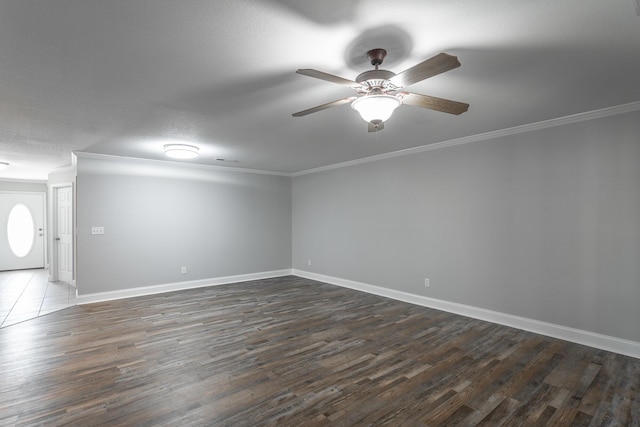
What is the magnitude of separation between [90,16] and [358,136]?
3029mm

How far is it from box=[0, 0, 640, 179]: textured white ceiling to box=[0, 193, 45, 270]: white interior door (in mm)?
6073

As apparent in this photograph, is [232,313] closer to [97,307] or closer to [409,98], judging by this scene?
[97,307]

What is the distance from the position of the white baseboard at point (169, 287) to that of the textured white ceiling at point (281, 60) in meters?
2.62

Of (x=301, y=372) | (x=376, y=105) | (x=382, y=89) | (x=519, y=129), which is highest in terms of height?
(x=519, y=129)

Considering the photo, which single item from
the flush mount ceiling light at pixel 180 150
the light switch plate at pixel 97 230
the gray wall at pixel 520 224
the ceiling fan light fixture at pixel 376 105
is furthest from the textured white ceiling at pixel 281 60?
the light switch plate at pixel 97 230

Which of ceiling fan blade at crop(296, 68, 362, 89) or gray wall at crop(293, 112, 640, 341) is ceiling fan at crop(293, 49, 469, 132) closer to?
ceiling fan blade at crop(296, 68, 362, 89)

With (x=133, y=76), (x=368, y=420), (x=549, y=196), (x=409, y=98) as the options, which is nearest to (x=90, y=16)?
(x=133, y=76)

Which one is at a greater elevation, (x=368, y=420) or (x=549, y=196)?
(x=549, y=196)

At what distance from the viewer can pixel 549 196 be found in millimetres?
3625

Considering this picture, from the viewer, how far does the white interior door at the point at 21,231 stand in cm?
799

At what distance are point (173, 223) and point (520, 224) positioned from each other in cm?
553

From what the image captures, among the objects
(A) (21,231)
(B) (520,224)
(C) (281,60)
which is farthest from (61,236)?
(B) (520,224)

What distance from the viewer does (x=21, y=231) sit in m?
8.23

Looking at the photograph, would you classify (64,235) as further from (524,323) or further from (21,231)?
(524,323)
